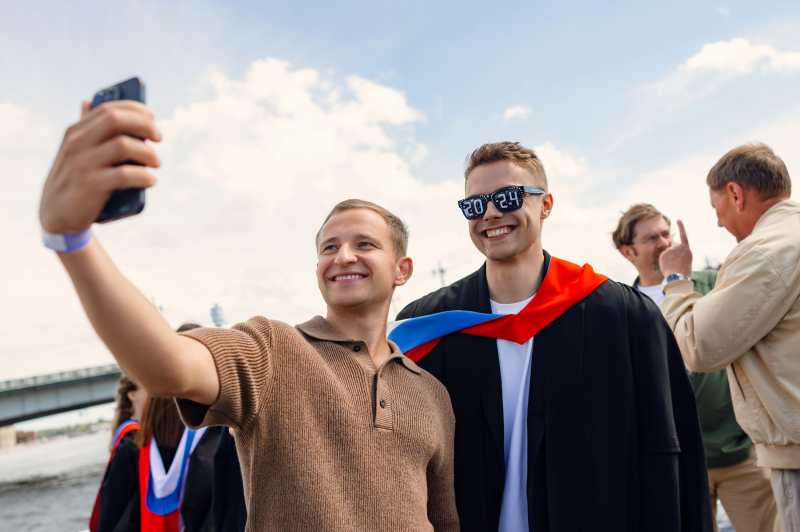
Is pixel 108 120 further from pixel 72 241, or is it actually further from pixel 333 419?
pixel 333 419

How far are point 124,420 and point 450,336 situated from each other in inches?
116

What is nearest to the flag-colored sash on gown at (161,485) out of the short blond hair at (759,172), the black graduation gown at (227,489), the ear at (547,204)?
the black graduation gown at (227,489)

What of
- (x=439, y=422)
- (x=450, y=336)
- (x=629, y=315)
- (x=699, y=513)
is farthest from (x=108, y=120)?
(x=699, y=513)

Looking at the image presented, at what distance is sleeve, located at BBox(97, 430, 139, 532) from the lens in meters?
3.22

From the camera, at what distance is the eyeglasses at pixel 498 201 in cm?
269

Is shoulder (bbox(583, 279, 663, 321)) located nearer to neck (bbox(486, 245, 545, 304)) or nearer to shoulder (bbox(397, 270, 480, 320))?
neck (bbox(486, 245, 545, 304))

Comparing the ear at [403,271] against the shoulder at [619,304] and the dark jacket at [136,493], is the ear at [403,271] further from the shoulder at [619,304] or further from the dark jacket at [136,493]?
the dark jacket at [136,493]

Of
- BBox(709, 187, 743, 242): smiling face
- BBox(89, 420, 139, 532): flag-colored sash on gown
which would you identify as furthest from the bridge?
BBox(709, 187, 743, 242): smiling face

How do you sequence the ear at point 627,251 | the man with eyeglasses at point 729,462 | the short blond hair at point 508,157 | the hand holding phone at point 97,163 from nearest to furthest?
the hand holding phone at point 97,163
the short blond hair at point 508,157
the man with eyeglasses at point 729,462
the ear at point 627,251

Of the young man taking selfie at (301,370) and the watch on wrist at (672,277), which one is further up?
the watch on wrist at (672,277)

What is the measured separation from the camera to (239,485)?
2990 mm

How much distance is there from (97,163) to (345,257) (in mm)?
1205

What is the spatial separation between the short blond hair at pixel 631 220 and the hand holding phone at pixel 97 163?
4485 mm

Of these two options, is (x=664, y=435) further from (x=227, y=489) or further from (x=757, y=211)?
(x=227, y=489)
